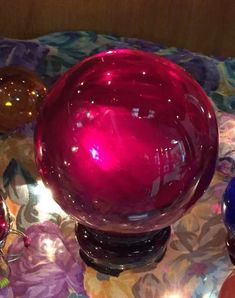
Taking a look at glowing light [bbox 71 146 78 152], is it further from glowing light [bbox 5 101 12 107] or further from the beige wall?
the beige wall

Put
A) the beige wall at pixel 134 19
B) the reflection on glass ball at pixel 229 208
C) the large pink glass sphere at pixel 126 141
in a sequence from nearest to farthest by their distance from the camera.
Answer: the large pink glass sphere at pixel 126 141, the reflection on glass ball at pixel 229 208, the beige wall at pixel 134 19

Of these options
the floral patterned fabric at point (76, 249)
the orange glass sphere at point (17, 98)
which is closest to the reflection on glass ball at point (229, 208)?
the floral patterned fabric at point (76, 249)

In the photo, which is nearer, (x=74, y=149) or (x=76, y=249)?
(x=74, y=149)

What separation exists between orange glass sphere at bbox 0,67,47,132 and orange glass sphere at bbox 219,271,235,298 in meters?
0.32

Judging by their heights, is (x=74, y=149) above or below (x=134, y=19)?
above

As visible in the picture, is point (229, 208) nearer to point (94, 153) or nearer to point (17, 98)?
point (94, 153)

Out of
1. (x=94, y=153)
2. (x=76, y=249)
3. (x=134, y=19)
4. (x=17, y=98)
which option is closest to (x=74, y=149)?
(x=94, y=153)

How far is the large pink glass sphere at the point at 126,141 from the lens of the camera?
442mm

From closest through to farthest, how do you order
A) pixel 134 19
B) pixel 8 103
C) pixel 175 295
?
pixel 175 295
pixel 8 103
pixel 134 19

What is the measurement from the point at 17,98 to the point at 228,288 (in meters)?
0.35

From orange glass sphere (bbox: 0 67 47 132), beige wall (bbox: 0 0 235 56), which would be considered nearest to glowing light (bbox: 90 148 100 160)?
→ orange glass sphere (bbox: 0 67 47 132)

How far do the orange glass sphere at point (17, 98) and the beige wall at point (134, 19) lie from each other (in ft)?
1.00

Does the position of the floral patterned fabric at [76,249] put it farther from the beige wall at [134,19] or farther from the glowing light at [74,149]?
the beige wall at [134,19]

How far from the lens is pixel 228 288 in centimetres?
52
